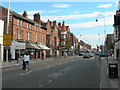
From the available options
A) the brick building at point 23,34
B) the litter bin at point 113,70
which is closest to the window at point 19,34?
the brick building at point 23,34

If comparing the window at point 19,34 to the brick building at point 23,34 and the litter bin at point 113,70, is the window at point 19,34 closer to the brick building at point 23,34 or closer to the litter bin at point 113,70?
the brick building at point 23,34

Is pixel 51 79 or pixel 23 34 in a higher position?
pixel 23 34

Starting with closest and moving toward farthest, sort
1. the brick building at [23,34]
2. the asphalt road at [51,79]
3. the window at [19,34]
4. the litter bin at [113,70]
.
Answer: the asphalt road at [51,79], the litter bin at [113,70], the brick building at [23,34], the window at [19,34]

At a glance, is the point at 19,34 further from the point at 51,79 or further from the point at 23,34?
the point at 51,79

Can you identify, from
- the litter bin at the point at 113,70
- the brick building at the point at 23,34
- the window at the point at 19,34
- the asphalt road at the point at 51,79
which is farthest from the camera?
the window at the point at 19,34

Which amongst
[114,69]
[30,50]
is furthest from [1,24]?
[114,69]

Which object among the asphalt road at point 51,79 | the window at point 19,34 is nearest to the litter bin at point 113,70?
the asphalt road at point 51,79

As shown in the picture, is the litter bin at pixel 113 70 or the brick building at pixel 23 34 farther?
the brick building at pixel 23 34

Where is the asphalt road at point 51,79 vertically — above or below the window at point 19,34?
below

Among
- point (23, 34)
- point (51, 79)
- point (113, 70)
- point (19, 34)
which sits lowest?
point (51, 79)

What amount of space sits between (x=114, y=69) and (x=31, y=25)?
136 ft

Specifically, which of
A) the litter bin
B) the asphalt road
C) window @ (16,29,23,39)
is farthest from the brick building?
the litter bin

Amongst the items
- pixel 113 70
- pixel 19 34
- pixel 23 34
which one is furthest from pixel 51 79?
pixel 23 34

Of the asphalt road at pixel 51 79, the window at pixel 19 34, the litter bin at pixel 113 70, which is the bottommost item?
the asphalt road at pixel 51 79
